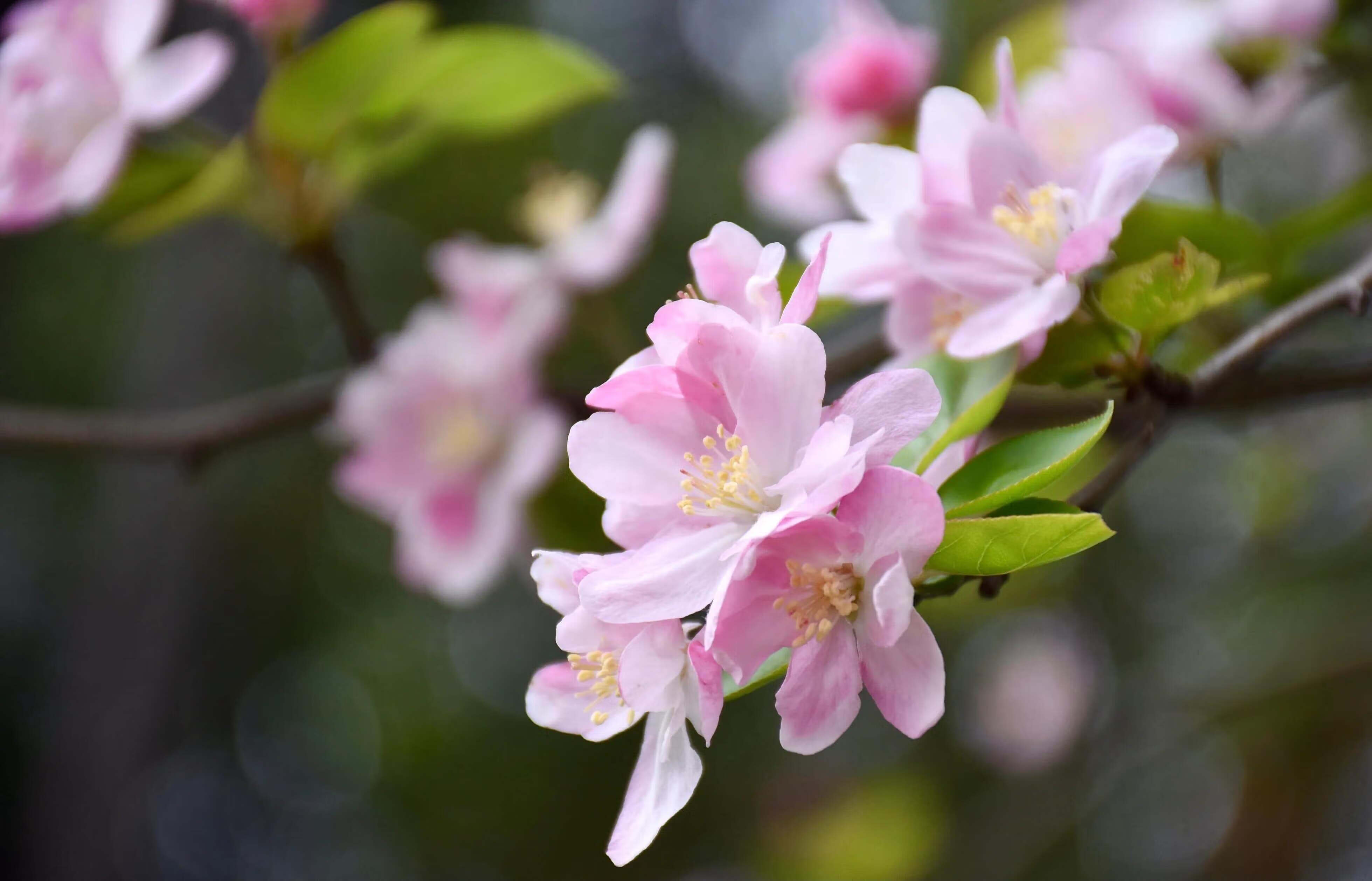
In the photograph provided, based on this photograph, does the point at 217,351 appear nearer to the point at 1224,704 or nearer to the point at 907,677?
the point at 1224,704

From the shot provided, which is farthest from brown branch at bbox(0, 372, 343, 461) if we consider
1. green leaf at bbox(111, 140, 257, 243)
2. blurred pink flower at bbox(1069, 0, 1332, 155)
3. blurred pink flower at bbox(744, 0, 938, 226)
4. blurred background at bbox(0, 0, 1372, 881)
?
blurred pink flower at bbox(1069, 0, 1332, 155)

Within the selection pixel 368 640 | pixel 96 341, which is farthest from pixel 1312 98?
pixel 96 341

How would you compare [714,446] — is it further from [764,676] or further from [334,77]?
[334,77]

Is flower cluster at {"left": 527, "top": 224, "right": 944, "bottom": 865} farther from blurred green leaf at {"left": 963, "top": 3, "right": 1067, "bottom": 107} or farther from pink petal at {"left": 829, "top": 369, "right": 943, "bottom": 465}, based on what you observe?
blurred green leaf at {"left": 963, "top": 3, "right": 1067, "bottom": 107}

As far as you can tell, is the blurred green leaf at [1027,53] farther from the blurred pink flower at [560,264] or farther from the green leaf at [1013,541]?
the green leaf at [1013,541]

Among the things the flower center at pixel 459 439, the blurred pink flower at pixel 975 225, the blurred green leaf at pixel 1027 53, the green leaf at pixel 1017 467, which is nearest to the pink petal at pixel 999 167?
the blurred pink flower at pixel 975 225

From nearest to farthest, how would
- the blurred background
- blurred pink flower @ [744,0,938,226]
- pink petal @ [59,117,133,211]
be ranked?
pink petal @ [59,117,133,211], blurred pink flower @ [744,0,938,226], the blurred background
